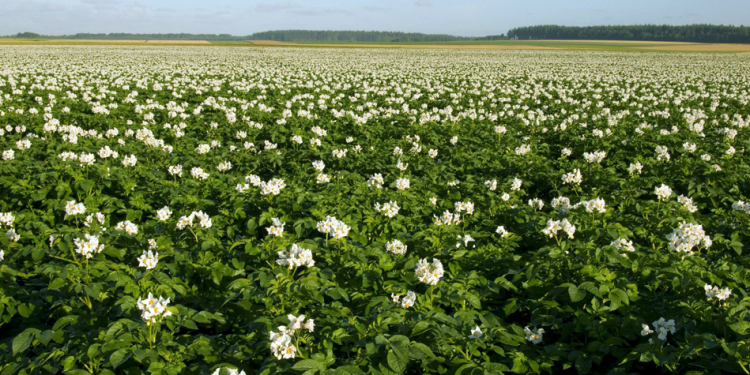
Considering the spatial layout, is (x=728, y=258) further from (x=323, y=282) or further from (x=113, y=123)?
(x=113, y=123)

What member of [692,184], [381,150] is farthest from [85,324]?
[692,184]

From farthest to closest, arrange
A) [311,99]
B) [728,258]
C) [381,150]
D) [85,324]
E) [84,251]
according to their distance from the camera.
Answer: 1. [311,99]
2. [381,150]
3. [728,258]
4. [84,251]
5. [85,324]

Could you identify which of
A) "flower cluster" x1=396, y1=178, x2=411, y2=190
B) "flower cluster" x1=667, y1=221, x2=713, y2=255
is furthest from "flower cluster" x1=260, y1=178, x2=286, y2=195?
"flower cluster" x1=667, y1=221, x2=713, y2=255

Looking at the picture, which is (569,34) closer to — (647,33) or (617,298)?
(647,33)

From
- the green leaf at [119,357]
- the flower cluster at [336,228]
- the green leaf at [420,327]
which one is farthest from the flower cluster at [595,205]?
the green leaf at [119,357]

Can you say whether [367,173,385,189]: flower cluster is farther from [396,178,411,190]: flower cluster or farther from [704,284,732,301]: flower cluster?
[704,284,732,301]: flower cluster

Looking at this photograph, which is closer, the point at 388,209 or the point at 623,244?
Answer: the point at 623,244

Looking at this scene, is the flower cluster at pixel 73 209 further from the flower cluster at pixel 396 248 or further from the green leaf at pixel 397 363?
the green leaf at pixel 397 363

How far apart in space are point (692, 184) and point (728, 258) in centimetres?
296

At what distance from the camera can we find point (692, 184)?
7035 millimetres

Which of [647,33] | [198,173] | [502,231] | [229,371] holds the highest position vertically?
[647,33]

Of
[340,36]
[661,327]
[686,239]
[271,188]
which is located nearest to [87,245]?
[271,188]

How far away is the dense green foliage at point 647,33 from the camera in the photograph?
116438 mm

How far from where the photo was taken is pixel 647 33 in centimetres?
12950
